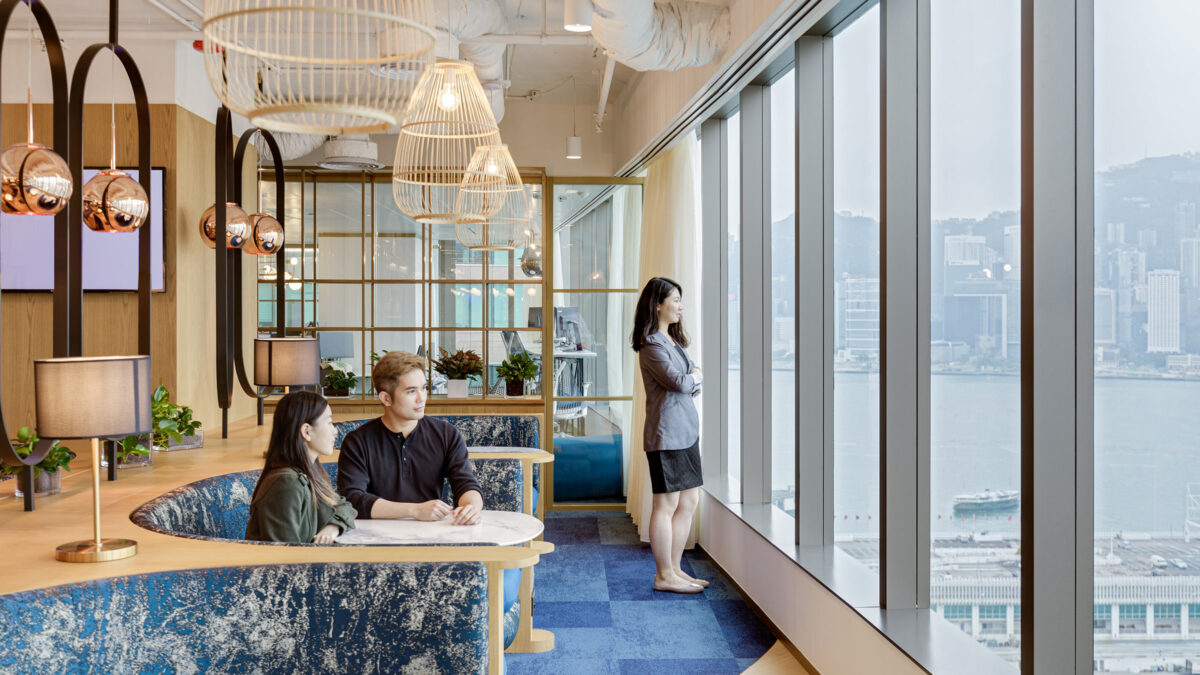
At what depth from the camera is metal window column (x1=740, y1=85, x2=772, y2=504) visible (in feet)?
17.1

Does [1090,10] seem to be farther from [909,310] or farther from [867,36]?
[867,36]

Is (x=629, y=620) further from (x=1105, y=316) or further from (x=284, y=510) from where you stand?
(x=1105, y=316)

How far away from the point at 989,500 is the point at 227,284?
423 centimetres

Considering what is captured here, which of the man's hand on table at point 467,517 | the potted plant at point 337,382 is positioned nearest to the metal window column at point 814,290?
the man's hand on table at point 467,517

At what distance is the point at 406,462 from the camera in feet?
12.2

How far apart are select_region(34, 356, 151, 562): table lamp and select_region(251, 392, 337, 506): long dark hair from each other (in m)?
0.55

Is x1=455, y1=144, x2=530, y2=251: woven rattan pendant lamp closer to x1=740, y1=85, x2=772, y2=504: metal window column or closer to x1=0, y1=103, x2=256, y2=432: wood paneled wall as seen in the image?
x1=740, y1=85, x2=772, y2=504: metal window column

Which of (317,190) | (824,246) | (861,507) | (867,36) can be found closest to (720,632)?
(861,507)

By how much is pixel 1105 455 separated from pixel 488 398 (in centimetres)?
543

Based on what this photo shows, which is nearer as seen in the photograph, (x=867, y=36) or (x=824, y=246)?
(x=867, y=36)

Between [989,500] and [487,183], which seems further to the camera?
[487,183]

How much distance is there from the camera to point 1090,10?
230cm

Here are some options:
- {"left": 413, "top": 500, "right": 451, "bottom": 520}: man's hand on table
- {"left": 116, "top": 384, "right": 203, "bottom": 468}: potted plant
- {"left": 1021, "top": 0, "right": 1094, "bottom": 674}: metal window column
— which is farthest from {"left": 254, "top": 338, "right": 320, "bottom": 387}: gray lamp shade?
{"left": 1021, "top": 0, "right": 1094, "bottom": 674}: metal window column

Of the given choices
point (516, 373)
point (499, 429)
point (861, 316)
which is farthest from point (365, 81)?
point (516, 373)
